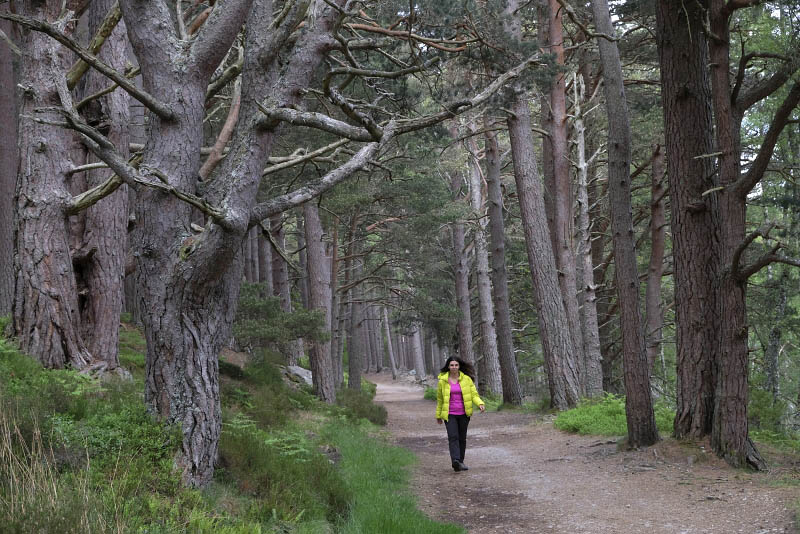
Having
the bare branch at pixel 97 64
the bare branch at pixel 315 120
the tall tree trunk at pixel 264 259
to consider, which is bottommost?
the bare branch at pixel 315 120

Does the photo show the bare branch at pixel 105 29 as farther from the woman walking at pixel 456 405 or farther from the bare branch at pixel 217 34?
the woman walking at pixel 456 405

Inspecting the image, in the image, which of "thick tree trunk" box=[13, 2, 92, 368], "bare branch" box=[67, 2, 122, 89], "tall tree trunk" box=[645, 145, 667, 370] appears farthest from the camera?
"tall tree trunk" box=[645, 145, 667, 370]

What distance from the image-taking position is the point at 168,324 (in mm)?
5121

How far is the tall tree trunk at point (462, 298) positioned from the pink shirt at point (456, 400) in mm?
14565

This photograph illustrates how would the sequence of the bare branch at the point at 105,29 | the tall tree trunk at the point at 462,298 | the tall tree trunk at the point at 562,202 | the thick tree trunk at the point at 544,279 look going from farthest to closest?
the tall tree trunk at the point at 462,298 → the tall tree trunk at the point at 562,202 → the thick tree trunk at the point at 544,279 → the bare branch at the point at 105,29

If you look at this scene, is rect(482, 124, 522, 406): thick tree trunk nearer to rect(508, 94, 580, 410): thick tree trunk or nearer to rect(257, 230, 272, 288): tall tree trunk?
rect(508, 94, 580, 410): thick tree trunk

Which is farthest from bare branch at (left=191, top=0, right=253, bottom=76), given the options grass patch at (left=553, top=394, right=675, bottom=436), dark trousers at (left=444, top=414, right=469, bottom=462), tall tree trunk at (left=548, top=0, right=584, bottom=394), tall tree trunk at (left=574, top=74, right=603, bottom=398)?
→ tall tree trunk at (left=574, top=74, right=603, bottom=398)

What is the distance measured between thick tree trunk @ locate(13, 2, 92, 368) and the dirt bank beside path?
483cm

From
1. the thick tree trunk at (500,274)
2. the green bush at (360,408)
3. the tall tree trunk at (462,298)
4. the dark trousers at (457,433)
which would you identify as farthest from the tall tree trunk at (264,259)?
the dark trousers at (457,433)

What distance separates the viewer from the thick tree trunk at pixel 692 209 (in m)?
8.46

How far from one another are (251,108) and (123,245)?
4359 mm

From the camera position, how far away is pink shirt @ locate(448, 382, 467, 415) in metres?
9.44

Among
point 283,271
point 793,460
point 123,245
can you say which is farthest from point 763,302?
point 123,245

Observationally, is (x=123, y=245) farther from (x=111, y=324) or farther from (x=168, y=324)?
(x=168, y=324)
